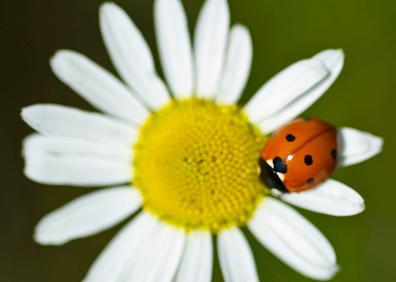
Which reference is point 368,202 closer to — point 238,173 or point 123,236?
point 238,173

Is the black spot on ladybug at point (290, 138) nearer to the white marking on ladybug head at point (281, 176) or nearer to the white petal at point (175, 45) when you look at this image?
the white marking on ladybug head at point (281, 176)

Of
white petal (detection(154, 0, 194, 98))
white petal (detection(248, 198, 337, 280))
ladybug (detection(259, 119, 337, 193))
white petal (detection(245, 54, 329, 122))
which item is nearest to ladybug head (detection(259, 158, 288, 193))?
ladybug (detection(259, 119, 337, 193))

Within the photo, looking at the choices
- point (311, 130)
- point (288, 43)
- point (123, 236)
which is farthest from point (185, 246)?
point (288, 43)

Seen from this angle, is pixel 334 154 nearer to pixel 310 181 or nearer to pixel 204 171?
pixel 310 181

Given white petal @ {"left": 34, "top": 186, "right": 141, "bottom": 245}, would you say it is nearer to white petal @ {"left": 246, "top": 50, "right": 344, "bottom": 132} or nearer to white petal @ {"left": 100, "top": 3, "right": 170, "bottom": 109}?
white petal @ {"left": 100, "top": 3, "right": 170, "bottom": 109}

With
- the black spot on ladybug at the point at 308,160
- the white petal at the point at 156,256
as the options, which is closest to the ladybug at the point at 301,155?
the black spot on ladybug at the point at 308,160
